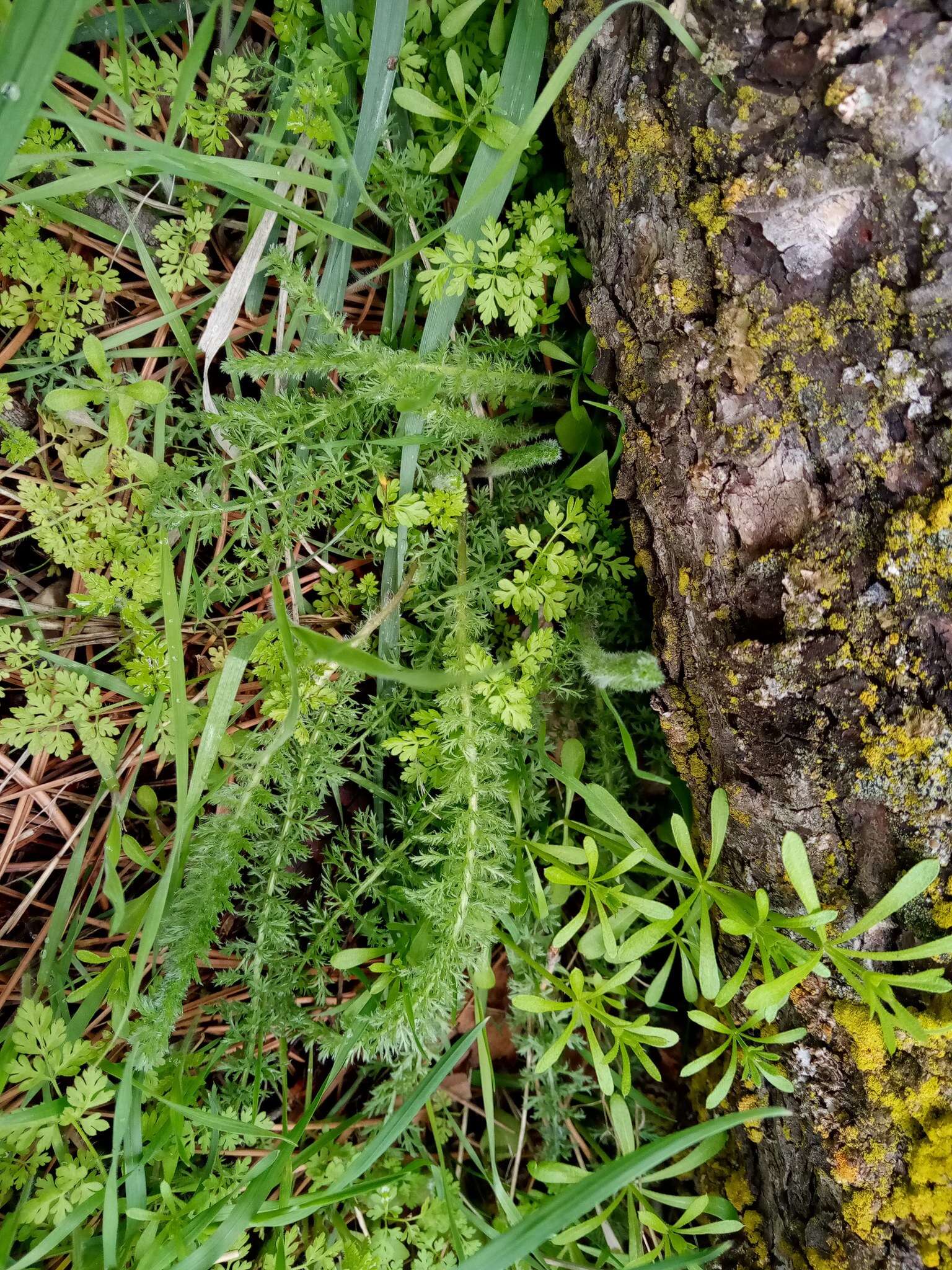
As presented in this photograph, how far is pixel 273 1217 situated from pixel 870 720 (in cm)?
200

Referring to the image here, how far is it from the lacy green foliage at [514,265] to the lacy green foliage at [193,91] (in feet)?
2.40

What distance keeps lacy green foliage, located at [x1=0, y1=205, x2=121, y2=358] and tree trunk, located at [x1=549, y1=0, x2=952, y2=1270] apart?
1524mm

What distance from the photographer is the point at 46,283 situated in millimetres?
2326

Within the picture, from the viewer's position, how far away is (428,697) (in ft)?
8.12

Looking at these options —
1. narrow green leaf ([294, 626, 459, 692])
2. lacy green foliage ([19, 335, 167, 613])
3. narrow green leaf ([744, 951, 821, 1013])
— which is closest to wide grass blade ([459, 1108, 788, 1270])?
narrow green leaf ([744, 951, 821, 1013])

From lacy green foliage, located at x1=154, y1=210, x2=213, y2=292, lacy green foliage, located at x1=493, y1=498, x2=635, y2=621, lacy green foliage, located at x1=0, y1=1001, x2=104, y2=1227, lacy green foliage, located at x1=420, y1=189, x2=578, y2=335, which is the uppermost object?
lacy green foliage, located at x1=420, y1=189, x2=578, y2=335

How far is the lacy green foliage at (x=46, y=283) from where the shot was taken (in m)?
2.30

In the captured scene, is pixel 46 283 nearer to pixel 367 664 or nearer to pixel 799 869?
pixel 367 664

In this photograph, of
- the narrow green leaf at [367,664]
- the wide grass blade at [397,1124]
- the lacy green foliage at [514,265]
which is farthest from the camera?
the lacy green foliage at [514,265]

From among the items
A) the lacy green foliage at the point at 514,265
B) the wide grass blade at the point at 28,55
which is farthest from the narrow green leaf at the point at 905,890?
the wide grass blade at the point at 28,55

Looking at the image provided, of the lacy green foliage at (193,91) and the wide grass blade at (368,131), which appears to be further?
the lacy green foliage at (193,91)

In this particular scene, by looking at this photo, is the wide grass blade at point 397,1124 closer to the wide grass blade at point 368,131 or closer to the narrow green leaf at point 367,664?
the narrow green leaf at point 367,664

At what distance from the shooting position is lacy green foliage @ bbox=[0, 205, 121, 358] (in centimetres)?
230

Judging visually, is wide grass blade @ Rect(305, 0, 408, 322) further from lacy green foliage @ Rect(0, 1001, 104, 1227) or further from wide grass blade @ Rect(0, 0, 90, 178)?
lacy green foliage @ Rect(0, 1001, 104, 1227)
